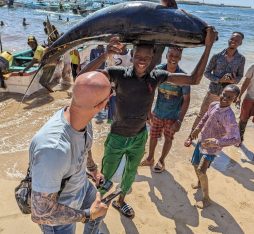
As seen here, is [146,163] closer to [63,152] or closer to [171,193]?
[171,193]

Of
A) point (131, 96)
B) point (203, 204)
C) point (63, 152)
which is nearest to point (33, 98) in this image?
point (131, 96)

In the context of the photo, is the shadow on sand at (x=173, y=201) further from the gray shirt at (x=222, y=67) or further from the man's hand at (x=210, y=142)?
the gray shirt at (x=222, y=67)

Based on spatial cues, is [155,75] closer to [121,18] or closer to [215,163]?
[121,18]

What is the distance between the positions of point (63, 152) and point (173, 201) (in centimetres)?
274

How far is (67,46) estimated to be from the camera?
129 inches

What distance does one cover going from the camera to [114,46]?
2920mm

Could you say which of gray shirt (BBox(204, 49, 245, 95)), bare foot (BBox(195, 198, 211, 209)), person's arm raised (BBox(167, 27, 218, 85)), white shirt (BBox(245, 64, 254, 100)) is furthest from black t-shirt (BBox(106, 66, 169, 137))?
white shirt (BBox(245, 64, 254, 100))

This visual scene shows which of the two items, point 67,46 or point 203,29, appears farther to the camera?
point 67,46

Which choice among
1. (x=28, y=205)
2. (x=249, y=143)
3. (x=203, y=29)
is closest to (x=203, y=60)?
(x=203, y=29)

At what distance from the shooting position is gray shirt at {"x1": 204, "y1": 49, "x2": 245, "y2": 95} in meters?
5.11

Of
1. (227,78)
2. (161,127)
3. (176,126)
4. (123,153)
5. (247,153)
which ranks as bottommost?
(247,153)

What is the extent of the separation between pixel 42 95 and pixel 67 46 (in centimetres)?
551

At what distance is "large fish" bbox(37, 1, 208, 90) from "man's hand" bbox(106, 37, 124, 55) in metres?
0.07

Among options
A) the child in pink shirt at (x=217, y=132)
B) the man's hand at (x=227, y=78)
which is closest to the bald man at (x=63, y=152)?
the child in pink shirt at (x=217, y=132)
